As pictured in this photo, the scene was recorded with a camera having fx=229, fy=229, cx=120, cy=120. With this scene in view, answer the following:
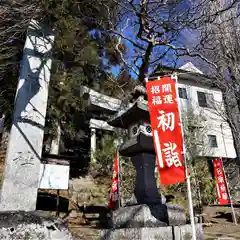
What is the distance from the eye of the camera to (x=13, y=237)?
101 inches

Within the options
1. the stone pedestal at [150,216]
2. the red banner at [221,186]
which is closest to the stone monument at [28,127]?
the stone pedestal at [150,216]

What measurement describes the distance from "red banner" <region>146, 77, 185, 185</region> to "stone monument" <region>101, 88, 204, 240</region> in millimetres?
513

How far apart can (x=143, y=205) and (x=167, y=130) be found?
4.87 ft

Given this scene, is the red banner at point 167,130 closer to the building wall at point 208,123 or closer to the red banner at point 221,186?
the red banner at point 221,186

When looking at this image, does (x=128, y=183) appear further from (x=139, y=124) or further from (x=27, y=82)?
(x=27, y=82)

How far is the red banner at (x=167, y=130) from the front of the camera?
4.02 m

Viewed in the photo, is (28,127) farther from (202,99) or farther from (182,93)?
(202,99)

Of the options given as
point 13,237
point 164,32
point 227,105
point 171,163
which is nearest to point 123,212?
point 171,163

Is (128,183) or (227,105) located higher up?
(227,105)

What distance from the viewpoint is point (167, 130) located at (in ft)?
13.9

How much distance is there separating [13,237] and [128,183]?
9.68m

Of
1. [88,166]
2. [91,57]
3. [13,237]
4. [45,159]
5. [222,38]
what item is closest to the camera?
[13,237]

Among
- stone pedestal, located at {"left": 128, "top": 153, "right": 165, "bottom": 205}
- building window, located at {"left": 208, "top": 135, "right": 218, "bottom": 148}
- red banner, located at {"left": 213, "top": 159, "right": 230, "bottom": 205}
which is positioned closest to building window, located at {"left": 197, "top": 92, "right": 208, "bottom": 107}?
building window, located at {"left": 208, "top": 135, "right": 218, "bottom": 148}

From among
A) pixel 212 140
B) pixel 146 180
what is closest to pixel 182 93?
pixel 212 140
